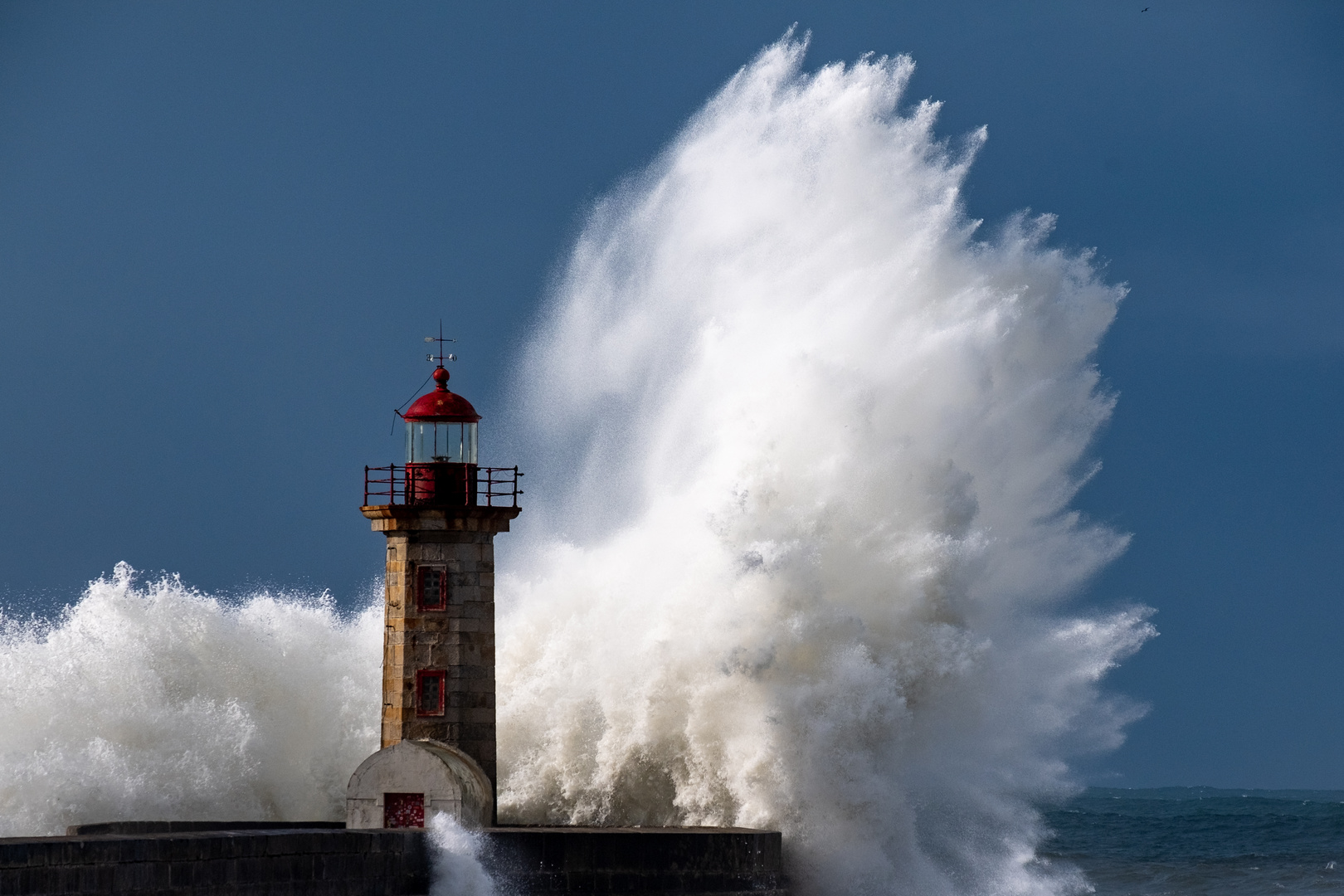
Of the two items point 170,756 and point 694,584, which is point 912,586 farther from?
A: point 170,756

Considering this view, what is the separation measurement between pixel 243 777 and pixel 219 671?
206 cm

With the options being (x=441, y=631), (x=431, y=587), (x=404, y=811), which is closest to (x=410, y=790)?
(x=404, y=811)

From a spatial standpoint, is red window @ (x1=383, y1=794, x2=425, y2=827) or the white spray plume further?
red window @ (x1=383, y1=794, x2=425, y2=827)

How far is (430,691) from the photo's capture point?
20438 millimetres

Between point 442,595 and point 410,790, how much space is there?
85.8 inches

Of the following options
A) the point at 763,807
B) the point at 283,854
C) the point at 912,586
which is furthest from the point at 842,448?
the point at 283,854

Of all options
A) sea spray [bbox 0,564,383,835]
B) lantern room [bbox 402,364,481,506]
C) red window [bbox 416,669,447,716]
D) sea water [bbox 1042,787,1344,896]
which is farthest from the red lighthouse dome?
sea water [bbox 1042,787,1344,896]

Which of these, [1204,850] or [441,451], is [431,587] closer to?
[441,451]

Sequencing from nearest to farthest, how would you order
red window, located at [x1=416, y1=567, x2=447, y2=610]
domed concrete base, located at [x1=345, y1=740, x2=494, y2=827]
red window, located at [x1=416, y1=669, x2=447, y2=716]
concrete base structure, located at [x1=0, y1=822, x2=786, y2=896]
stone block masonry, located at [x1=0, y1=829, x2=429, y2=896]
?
stone block masonry, located at [x1=0, y1=829, x2=429, y2=896]
concrete base structure, located at [x1=0, y1=822, x2=786, y2=896]
domed concrete base, located at [x1=345, y1=740, x2=494, y2=827]
red window, located at [x1=416, y1=669, x2=447, y2=716]
red window, located at [x1=416, y1=567, x2=447, y2=610]

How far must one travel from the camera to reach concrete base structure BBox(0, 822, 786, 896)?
48.8 feet

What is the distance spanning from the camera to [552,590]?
94.4 feet

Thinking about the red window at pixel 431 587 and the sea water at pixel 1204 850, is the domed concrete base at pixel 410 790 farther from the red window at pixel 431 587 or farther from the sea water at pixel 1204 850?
the sea water at pixel 1204 850

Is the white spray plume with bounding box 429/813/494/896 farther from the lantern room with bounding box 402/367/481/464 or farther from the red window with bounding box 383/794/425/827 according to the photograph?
the lantern room with bounding box 402/367/481/464

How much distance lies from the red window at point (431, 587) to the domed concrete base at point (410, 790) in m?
1.55
